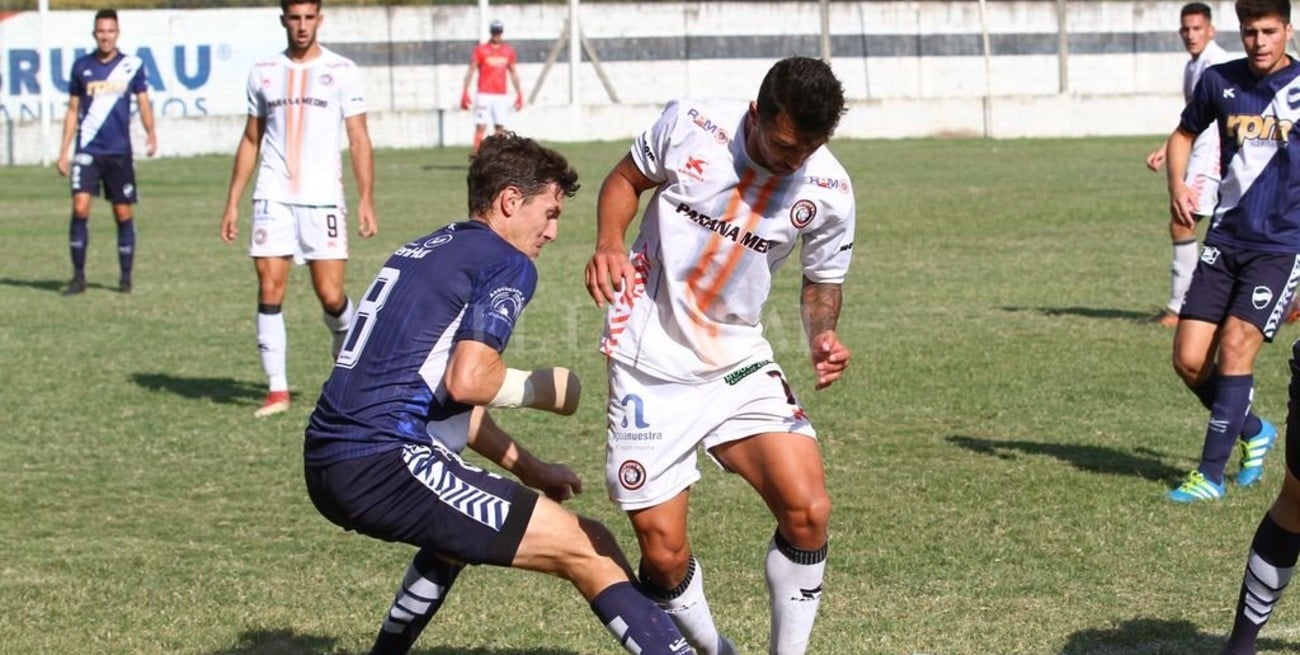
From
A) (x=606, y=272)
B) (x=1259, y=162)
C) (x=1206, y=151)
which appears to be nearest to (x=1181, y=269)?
(x=1206, y=151)

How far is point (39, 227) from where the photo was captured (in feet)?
67.7

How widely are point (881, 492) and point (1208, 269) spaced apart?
68.0 inches

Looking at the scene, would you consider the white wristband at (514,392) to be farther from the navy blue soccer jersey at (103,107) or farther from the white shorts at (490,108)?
the white shorts at (490,108)

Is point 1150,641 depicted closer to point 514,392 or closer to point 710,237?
point 710,237

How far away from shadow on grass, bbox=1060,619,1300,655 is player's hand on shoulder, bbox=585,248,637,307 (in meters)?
1.89

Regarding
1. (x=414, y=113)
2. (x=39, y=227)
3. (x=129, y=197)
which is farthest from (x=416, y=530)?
(x=414, y=113)

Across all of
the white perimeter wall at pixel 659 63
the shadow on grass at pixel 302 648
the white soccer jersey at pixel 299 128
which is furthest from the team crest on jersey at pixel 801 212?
the white perimeter wall at pixel 659 63

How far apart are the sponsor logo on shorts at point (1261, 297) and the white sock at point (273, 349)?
5287 mm

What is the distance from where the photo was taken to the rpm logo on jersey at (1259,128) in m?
7.89

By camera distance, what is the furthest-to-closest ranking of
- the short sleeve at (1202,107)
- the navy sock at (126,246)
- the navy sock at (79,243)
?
the navy sock at (79,243), the navy sock at (126,246), the short sleeve at (1202,107)

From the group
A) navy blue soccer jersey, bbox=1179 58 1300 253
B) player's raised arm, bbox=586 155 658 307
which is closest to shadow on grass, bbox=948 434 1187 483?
navy blue soccer jersey, bbox=1179 58 1300 253

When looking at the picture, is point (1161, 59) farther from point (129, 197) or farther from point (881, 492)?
point (881, 492)

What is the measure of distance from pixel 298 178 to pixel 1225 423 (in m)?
5.21

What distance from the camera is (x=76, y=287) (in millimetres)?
15406
